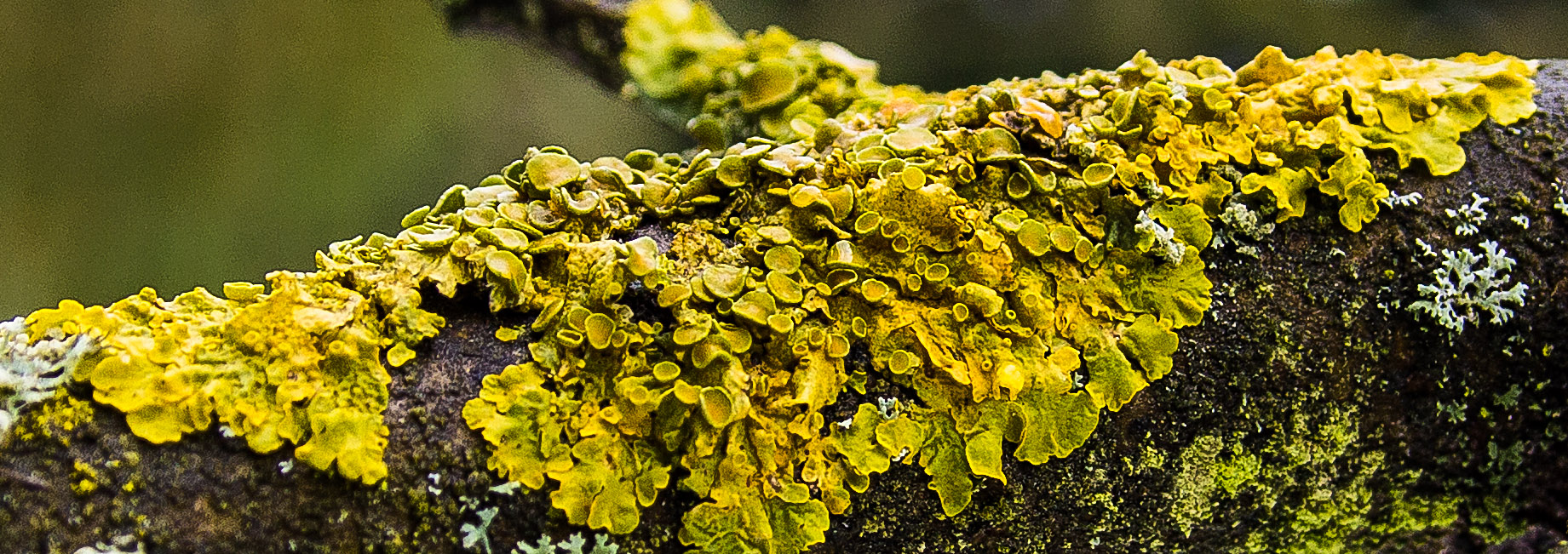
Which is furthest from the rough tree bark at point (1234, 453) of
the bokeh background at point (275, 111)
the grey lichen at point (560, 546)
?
the bokeh background at point (275, 111)

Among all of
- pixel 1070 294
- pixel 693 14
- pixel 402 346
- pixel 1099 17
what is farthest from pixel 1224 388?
pixel 1099 17

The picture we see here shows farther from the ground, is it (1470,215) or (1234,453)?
(1470,215)

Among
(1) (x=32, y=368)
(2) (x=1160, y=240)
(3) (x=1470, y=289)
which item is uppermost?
(3) (x=1470, y=289)

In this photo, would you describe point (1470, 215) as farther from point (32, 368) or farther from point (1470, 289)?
point (32, 368)

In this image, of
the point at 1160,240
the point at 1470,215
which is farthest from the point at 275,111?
the point at 1470,215

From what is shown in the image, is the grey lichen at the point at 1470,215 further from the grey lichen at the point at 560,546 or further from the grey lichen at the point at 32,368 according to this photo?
the grey lichen at the point at 32,368

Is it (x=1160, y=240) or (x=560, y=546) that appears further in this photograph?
(x=1160, y=240)

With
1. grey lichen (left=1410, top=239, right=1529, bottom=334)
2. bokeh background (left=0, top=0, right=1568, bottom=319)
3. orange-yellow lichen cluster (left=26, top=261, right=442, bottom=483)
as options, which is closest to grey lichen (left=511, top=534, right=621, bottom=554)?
orange-yellow lichen cluster (left=26, top=261, right=442, bottom=483)
